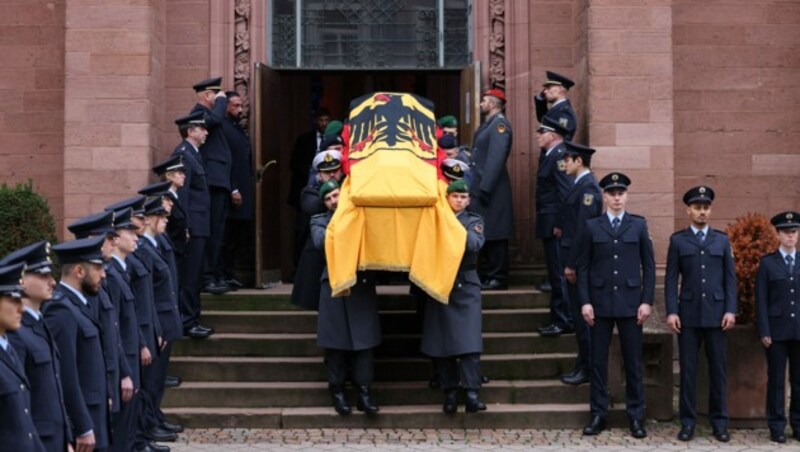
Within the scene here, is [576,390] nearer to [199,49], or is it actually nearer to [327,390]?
[327,390]

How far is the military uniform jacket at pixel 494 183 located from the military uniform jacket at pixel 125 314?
4626 millimetres

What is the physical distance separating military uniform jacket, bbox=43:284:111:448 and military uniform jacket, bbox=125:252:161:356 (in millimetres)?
1755

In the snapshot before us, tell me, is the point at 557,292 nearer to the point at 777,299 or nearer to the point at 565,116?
the point at 565,116

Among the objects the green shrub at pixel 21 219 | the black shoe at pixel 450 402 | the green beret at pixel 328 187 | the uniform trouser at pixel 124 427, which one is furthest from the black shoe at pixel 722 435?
the green shrub at pixel 21 219

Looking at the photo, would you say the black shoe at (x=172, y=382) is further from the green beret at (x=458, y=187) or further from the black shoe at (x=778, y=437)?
the black shoe at (x=778, y=437)

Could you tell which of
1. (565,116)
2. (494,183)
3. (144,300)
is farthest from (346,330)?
(565,116)

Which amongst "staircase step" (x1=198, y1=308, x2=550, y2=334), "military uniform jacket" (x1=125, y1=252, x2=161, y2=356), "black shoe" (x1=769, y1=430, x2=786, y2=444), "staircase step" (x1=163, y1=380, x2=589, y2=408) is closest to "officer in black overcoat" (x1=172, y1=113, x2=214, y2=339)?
"staircase step" (x1=198, y1=308, x2=550, y2=334)

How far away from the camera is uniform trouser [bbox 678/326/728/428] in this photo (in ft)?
34.1

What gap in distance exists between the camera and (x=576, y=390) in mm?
11055

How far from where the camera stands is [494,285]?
497 inches

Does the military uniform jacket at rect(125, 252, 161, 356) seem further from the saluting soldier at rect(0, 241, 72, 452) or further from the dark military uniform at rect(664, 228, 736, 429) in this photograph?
the dark military uniform at rect(664, 228, 736, 429)

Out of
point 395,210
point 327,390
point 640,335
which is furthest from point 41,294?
point 640,335

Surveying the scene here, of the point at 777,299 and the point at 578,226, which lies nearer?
the point at 777,299

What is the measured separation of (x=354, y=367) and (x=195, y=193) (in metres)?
2.62
